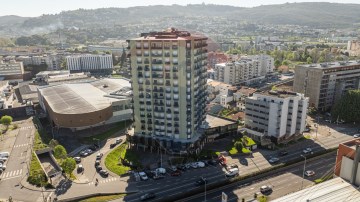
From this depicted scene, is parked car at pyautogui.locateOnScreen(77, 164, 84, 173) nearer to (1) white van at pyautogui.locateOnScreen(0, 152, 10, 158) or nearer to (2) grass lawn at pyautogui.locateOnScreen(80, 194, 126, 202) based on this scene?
(2) grass lawn at pyautogui.locateOnScreen(80, 194, 126, 202)

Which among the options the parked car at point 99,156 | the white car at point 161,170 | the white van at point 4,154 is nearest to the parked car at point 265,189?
the white car at point 161,170

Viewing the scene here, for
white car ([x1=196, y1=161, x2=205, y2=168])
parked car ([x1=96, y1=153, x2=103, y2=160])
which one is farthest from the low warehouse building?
white car ([x1=196, y1=161, x2=205, y2=168])

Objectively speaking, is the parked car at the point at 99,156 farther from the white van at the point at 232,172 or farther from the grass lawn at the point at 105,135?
the white van at the point at 232,172

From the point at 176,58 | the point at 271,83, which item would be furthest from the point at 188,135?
the point at 271,83

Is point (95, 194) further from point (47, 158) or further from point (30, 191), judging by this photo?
point (47, 158)

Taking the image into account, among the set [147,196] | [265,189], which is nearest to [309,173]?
[265,189]
